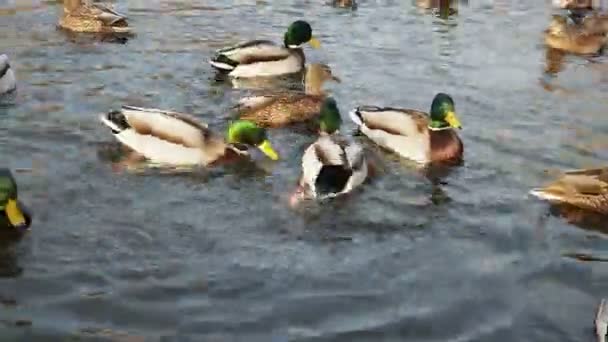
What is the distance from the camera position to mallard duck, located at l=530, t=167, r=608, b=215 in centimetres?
884

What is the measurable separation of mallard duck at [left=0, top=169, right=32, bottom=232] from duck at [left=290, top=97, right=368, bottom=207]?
2246 millimetres

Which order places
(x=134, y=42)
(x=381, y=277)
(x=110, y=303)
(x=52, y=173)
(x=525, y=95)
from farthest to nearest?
(x=134, y=42) < (x=525, y=95) < (x=52, y=173) < (x=381, y=277) < (x=110, y=303)

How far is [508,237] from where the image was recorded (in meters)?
8.47

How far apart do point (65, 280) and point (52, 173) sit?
223 cm

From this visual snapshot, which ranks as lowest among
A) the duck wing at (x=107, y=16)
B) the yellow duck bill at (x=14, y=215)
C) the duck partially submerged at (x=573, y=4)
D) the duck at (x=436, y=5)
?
the duck partially submerged at (x=573, y=4)

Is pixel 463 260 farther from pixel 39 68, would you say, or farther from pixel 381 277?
pixel 39 68

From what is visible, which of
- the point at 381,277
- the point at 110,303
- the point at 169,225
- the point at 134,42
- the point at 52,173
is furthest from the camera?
the point at 134,42

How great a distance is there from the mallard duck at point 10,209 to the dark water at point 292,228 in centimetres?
16

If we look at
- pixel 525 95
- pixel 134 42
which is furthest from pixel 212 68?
pixel 525 95

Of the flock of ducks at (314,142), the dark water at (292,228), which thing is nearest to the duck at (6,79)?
the flock of ducks at (314,142)

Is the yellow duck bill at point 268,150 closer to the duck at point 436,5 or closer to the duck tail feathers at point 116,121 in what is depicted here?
the duck tail feathers at point 116,121

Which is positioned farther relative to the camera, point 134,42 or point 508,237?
point 134,42

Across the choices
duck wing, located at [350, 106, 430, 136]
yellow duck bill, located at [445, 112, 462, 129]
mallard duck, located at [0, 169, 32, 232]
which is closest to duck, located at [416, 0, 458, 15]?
duck wing, located at [350, 106, 430, 136]

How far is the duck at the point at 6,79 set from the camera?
1163 centimetres
